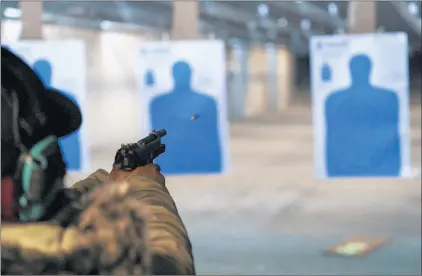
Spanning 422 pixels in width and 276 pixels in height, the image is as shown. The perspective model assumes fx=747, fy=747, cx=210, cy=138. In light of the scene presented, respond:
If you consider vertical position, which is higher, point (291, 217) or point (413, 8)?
point (413, 8)

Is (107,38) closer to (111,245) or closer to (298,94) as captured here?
(111,245)

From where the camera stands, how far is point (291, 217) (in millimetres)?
4719

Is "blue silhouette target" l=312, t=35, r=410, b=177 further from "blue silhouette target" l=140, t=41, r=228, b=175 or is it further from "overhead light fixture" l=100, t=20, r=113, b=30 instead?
"overhead light fixture" l=100, t=20, r=113, b=30

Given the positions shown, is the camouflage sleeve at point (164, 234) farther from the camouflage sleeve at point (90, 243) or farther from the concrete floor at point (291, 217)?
the concrete floor at point (291, 217)

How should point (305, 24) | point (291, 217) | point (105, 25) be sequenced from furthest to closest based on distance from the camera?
point (305, 24) → point (105, 25) → point (291, 217)

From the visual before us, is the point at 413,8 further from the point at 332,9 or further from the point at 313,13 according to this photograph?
the point at 313,13

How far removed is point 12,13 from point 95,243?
2907 millimetres

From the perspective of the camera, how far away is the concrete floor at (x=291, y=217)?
3576 millimetres

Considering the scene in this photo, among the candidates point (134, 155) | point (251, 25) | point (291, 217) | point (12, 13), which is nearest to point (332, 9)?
point (251, 25)

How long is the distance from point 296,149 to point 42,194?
24.0 feet

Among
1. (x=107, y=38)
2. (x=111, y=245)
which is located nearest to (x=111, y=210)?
(x=111, y=245)

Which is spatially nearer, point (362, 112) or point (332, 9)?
point (362, 112)

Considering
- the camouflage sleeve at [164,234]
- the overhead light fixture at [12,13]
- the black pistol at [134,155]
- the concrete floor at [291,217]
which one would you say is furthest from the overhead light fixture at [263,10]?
the camouflage sleeve at [164,234]

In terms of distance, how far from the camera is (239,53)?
11.6m
